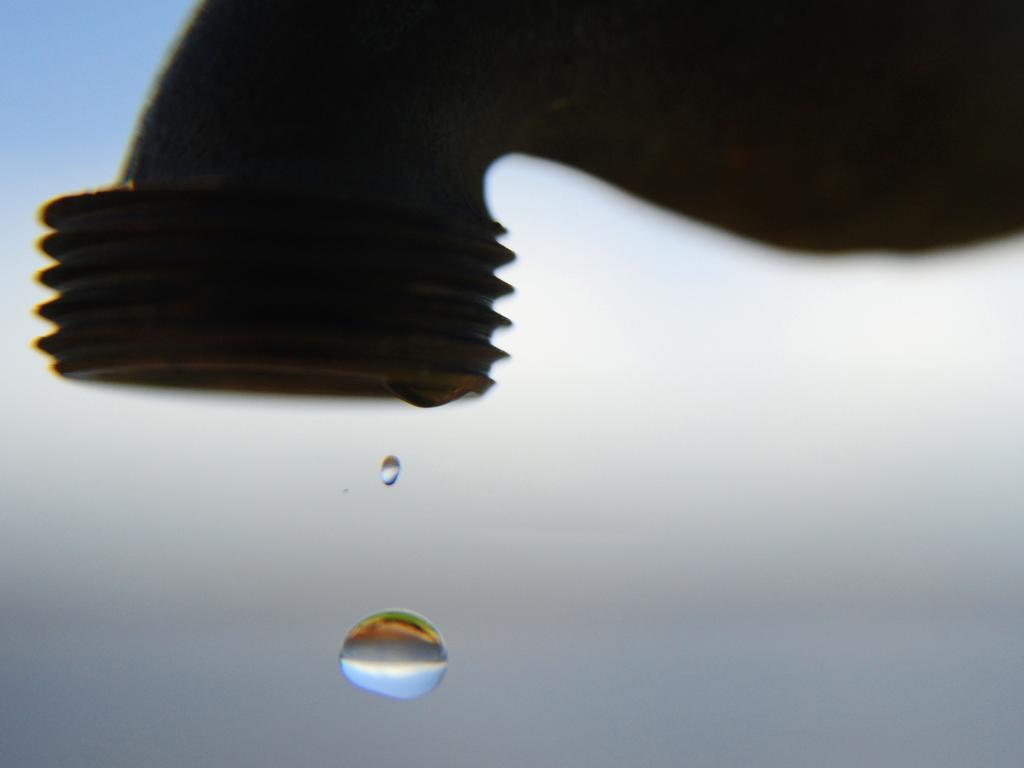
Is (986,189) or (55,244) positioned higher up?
(986,189)

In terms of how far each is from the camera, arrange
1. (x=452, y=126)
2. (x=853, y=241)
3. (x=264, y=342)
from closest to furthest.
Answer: (x=264, y=342), (x=452, y=126), (x=853, y=241)

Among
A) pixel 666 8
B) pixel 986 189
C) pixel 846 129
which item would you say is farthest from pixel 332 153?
pixel 986 189

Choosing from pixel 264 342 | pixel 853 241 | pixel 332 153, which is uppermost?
pixel 853 241

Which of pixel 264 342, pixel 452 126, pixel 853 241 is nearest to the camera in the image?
pixel 264 342

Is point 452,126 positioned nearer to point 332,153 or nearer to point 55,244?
point 332,153

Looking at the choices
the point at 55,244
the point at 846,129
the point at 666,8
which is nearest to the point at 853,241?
the point at 846,129

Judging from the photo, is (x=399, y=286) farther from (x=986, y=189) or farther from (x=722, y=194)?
(x=986, y=189)

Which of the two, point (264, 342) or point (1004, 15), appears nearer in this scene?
point (264, 342)
